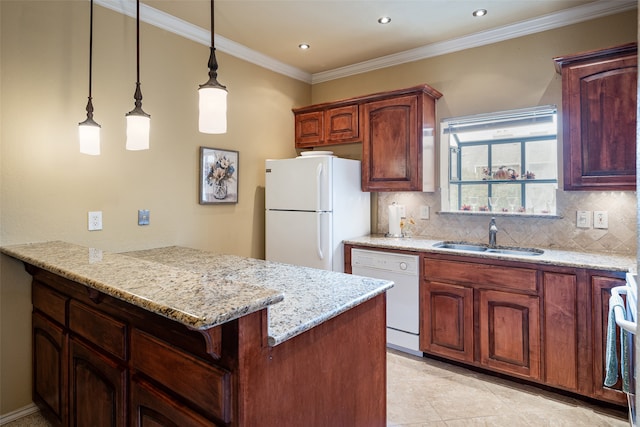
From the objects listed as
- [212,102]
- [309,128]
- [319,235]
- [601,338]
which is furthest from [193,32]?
[601,338]

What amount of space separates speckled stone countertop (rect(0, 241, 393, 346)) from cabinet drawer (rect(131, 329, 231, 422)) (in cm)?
20

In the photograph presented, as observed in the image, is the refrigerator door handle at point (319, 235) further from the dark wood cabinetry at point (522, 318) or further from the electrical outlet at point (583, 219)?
the electrical outlet at point (583, 219)

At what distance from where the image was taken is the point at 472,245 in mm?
3096

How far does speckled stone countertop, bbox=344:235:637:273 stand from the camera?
2.15 meters

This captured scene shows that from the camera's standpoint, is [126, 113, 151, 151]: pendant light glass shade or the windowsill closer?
[126, 113, 151, 151]: pendant light glass shade

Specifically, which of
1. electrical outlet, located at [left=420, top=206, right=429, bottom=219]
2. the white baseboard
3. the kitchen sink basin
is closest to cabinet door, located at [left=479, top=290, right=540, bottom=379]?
the kitchen sink basin

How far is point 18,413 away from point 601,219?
4027 mm

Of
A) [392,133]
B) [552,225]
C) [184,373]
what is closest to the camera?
[184,373]

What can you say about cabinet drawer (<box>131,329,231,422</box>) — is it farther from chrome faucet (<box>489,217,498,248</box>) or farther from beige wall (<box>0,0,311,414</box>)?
chrome faucet (<box>489,217,498,248</box>)

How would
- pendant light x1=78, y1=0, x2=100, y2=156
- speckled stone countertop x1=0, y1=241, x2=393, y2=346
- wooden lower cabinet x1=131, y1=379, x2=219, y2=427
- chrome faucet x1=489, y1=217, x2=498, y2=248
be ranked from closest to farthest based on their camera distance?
speckled stone countertop x1=0, y1=241, x2=393, y2=346
wooden lower cabinet x1=131, y1=379, x2=219, y2=427
pendant light x1=78, y1=0, x2=100, y2=156
chrome faucet x1=489, y1=217, x2=498, y2=248

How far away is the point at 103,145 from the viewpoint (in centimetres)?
246

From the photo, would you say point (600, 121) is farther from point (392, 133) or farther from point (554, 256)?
point (392, 133)

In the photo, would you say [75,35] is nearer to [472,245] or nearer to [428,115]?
[428,115]

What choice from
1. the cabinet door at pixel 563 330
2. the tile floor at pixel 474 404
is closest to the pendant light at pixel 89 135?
the tile floor at pixel 474 404
